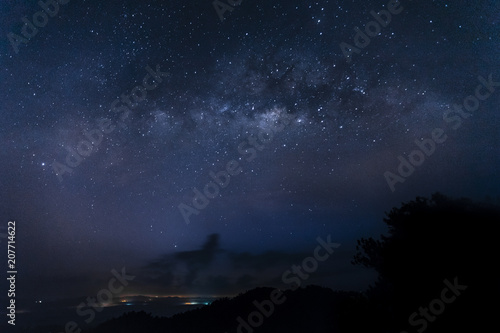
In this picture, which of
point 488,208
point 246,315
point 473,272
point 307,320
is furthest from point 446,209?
point 246,315

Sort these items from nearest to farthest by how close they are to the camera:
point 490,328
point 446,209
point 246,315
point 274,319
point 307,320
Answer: point 490,328 → point 446,209 → point 307,320 → point 274,319 → point 246,315

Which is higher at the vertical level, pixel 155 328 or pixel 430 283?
pixel 155 328

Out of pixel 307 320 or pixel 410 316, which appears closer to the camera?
pixel 410 316

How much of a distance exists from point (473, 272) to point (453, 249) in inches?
35.3

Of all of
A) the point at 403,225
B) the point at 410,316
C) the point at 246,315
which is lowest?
the point at 410,316

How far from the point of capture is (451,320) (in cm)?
1087

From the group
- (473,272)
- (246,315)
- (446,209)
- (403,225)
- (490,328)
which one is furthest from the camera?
(246,315)

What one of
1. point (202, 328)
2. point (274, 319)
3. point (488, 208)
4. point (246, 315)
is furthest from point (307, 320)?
point (488, 208)

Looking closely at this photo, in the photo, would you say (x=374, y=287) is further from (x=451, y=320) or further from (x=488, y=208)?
(x=488, y=208)

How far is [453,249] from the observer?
11484 mm

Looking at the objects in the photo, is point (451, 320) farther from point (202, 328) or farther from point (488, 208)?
point (202, 328)

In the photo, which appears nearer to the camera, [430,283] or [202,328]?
[430,283]

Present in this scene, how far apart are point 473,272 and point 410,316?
2.68 metres

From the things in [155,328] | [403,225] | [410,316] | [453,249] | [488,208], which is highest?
[155,328]
